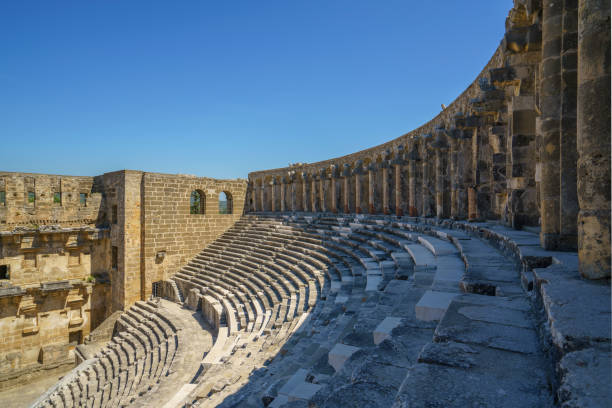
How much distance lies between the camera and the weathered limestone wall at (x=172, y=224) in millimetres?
17078

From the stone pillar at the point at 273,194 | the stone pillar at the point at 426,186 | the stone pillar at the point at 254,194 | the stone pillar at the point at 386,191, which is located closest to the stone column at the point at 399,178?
the stone pillar at the point at 386,191

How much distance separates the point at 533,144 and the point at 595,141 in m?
4.10

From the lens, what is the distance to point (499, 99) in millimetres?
7652

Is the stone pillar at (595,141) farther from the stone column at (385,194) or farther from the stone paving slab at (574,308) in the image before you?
the stone column at (385,194)

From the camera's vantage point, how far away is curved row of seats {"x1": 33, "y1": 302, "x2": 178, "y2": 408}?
880 centimetres

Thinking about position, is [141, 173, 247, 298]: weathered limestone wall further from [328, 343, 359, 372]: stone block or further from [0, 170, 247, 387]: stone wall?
[328, 343, 359, 372]: stone block

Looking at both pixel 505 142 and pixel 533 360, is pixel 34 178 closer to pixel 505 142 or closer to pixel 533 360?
pixel 505 142

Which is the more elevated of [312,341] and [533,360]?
[533,360]

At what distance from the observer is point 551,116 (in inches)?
165

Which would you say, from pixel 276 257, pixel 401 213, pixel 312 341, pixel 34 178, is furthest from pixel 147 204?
pixel 312 341

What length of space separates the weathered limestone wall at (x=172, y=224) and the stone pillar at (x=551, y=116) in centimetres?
1657

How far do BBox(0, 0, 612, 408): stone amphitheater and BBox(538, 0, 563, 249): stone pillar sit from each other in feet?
0.07

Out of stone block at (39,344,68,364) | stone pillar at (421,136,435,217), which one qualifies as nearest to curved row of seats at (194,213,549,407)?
stone pillar at (421,136,435,217)

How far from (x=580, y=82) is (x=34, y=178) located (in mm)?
19398
